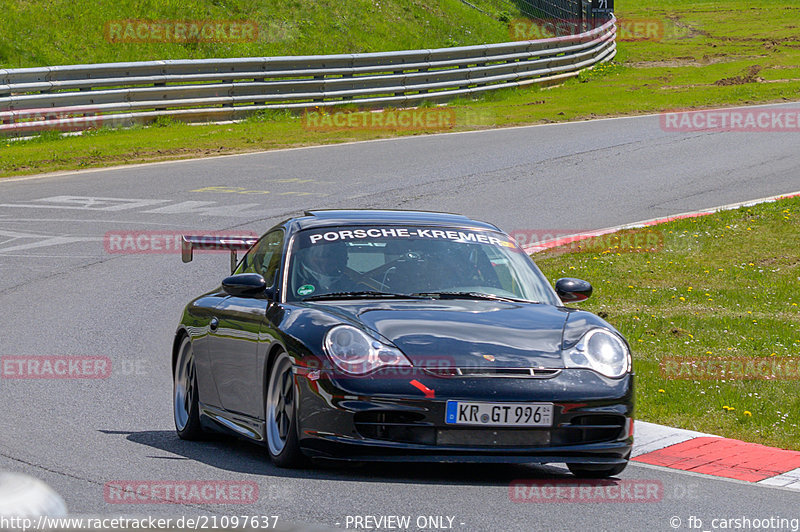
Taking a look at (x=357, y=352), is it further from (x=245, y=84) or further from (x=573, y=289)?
(x=245, y=84)

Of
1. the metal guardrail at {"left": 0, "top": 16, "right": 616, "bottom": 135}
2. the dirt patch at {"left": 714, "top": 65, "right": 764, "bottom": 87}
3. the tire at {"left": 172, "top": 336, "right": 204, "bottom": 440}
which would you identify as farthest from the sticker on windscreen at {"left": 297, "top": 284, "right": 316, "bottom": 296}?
the dirt patch at {"left": 714, "top": 65, "right": 764, "bottom": 87}

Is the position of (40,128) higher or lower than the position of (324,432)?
lower

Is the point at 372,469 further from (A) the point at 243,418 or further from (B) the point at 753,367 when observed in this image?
(B) the point at 753,367

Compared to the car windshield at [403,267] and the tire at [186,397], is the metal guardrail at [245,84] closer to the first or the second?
the tire at [186,397]

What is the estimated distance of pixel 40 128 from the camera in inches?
873

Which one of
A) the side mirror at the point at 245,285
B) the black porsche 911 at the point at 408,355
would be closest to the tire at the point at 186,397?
the black porsche 911 at the point at 408,355

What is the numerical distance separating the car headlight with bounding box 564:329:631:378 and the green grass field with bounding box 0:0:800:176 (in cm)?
1470

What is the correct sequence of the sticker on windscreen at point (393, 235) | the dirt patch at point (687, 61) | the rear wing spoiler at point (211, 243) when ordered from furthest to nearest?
the dirt patch at point (687, 61), the rear wing spoiler at point (211, 243), the sticker on windscreen at point (393, 235)

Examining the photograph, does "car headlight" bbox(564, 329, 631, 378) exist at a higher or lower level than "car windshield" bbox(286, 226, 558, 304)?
lower

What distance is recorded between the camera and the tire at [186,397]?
744 centimetres

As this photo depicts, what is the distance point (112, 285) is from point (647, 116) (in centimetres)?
1558

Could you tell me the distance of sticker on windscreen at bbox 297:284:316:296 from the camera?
6820mm

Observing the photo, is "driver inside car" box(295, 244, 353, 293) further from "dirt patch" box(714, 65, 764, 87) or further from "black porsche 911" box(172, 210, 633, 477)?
"dirt patch" box(714, 65, 764, 87)

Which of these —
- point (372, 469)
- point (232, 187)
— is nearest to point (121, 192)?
point (232, 187)
